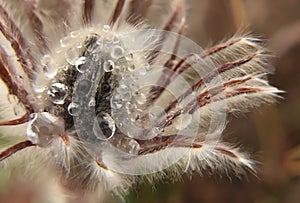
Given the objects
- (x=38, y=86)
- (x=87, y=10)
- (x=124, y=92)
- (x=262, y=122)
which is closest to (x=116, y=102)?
(x=124, y=92)

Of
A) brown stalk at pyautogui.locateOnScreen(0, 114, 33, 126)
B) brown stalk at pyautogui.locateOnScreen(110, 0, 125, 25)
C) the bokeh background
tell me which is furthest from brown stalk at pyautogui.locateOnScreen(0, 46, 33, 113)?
the bokeh background

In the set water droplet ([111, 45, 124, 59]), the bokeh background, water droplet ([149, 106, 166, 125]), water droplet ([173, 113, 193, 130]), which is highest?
water droplet ([111, 45, 124, 59])

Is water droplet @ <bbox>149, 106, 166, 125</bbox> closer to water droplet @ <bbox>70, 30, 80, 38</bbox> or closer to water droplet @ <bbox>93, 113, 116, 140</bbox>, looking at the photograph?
water droplet @ <bbox>93, 113, 116, 140</bbox>

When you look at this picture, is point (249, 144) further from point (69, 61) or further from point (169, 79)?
point (69, 61)

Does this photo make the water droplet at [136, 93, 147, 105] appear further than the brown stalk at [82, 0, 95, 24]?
No

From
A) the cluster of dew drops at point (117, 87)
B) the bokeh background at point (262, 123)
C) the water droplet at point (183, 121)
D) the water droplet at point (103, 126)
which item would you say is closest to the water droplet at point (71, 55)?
the cluster of dew drops at point (117, 87)

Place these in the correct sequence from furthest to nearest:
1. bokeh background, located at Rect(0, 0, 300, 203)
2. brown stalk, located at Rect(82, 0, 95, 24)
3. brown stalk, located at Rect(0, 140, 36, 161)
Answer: bokeh background, located at Rect(0, 0, 300, 203)
brown stalk, located at Rect(82, 0, 95, 24)
brown stalk, located at Rect(0, 140, 36, 161)

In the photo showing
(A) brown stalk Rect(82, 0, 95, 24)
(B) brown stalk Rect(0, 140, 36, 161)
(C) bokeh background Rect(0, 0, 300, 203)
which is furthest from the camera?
(C) bokeh background Rect(0, 0, 300, 203)

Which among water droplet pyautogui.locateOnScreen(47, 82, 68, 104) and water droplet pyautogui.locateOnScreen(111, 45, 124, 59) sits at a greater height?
water droplet pyautogui.locateOnScreen(111, 45, 124, 59)
